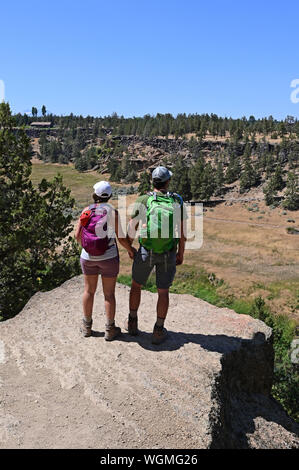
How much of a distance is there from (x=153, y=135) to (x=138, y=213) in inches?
6676

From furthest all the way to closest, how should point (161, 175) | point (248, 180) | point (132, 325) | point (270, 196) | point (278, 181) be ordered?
1. point (248, 180)
2. point (278, 181)
3. point (270, 196)
4. point (132, 325)
5. point (161, 175)

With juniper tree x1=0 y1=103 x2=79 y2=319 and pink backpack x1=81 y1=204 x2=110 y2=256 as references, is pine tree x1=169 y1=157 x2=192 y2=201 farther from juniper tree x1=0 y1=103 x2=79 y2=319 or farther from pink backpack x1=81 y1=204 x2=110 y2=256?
pink backpack x1=81 y1=204 x2=110 y2=256

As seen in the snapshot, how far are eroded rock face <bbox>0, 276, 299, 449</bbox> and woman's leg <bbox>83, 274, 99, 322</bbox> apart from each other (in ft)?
2.00

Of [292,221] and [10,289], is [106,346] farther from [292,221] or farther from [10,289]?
[292,221]

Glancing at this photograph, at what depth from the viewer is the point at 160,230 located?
6.45 m

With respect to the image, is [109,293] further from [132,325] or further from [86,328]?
[86,328]

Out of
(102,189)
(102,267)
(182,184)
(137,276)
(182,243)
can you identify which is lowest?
(182,184)

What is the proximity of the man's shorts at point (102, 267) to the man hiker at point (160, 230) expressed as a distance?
409 millimetres

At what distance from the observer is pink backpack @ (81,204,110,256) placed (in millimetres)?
6504

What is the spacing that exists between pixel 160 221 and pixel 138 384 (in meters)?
2.65

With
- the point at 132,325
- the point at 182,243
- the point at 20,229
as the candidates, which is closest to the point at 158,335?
the point at 132,325

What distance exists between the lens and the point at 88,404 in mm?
5715

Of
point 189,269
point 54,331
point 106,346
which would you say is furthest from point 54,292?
point 189,269

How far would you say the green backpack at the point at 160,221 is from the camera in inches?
252
